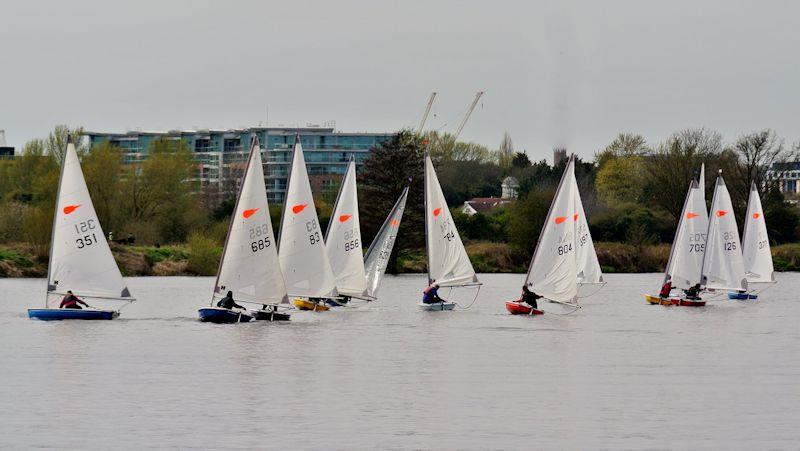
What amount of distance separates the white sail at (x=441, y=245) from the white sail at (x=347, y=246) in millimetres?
3119

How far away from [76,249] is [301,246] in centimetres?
873

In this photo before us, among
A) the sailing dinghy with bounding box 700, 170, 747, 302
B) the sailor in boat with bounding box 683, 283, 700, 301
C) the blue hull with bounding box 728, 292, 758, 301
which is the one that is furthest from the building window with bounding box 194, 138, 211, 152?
the sailor in boat with bounding box 683, 283, 700, 301

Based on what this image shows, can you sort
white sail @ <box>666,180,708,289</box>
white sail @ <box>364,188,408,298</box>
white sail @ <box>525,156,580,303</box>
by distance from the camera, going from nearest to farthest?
1. white sail @ <box>525,156,580,303</box>
2. white sail @ <box>364,188,408,298</box>
3. white sail @ <box>666,180,708,289</box>

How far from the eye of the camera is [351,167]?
59.7m

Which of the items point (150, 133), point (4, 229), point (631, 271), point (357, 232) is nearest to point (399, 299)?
point (357, 232)

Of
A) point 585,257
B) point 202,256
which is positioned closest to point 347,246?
point 585,257

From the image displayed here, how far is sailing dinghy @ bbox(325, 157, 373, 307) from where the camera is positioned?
192ft

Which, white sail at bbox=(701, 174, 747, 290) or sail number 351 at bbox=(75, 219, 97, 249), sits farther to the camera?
white sail at bbox=(701, 174, 747, 290)

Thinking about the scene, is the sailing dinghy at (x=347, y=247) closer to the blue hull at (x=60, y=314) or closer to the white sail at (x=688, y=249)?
the blue hull at (x=60, y=314)

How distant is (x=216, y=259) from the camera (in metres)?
92.8

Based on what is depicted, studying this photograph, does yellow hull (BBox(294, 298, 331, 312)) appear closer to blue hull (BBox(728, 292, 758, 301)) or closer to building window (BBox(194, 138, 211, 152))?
blue hull (BBox(728, 292, 758, 301))

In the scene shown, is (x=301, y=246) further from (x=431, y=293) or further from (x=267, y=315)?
(x=431, y=293)

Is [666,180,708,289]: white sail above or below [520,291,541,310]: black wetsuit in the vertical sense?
above

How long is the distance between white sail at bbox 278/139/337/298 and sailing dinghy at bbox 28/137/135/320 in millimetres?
6788
